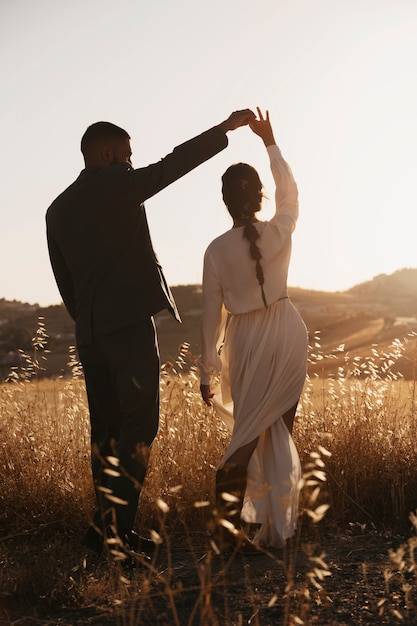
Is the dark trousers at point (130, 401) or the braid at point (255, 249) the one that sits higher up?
the braid at point (255, 249)

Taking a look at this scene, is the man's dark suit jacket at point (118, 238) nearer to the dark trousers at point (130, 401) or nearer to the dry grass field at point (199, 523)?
the dark trousers at point (130, 401)

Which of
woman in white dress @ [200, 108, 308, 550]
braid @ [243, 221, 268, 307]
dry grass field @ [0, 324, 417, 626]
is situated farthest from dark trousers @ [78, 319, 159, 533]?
braid @ [243, 221, 268, 307]

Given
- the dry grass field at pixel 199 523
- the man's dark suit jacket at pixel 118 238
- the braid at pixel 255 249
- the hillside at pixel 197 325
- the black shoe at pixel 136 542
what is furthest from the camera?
the hillside at pixel 197 325

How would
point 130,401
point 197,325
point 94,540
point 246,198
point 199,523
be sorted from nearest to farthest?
point 130,401, point 94,540, point 246,198, point 199,523, point 197,325

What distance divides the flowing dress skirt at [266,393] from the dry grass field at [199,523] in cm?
22

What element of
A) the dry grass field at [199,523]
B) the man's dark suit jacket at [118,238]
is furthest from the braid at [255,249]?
the dry grass field at [199,523]

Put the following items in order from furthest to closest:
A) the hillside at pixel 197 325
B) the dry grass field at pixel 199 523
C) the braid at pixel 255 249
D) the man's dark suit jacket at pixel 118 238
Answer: the hillside at pixel 197 325 < the braid at pixel 255 249 < the man's dark suit jacket at pixel 118 238 < the dry grass field at pixel 199 523

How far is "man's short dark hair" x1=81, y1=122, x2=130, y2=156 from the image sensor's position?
14.0 ft

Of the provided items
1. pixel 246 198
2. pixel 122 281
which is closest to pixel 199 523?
pixel 122 281

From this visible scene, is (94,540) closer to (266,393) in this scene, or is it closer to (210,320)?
(266,393)

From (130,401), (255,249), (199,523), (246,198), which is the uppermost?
(246,198)

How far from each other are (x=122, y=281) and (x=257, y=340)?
851mm

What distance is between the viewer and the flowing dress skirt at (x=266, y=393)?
4445 mm

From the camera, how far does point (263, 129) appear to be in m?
4.62
